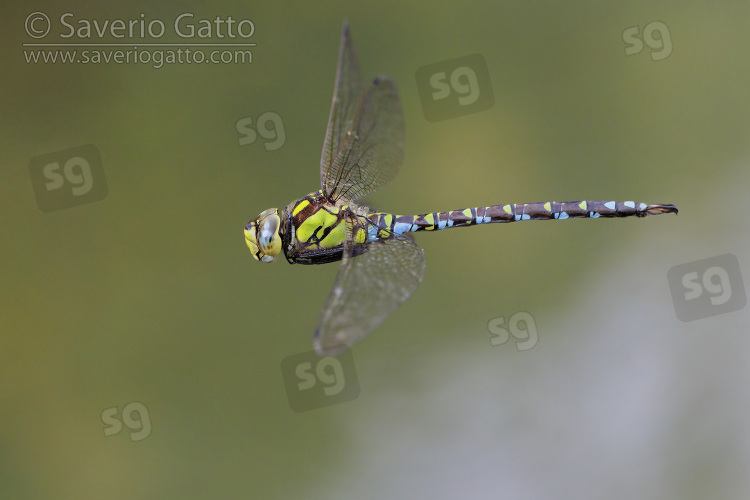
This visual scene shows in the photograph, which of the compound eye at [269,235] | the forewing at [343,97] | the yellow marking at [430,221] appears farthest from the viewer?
the yellow marking at [430,221]

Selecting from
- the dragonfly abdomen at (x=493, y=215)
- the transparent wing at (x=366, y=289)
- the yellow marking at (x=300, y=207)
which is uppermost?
the yellow marking at (x=300, y=207)

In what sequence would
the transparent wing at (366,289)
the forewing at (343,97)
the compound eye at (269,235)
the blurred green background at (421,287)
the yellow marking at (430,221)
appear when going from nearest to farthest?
1. the transparent wing at (366,289)
2. the forewing at (343,97)
3. the compound eye at (269,235)
4. the yellow marking at (430,221)
5. the blurred green background at (421,287)

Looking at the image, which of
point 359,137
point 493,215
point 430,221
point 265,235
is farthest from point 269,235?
point 493,215

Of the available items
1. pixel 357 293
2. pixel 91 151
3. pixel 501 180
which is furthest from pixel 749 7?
pixel 91 151

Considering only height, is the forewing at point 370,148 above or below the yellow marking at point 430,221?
above

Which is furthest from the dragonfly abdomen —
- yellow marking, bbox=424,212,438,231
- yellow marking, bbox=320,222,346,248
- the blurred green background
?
the blurred green background

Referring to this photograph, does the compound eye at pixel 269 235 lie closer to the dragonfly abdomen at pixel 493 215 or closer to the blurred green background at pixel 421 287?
the dragonfly abdomen at pixel 493 215

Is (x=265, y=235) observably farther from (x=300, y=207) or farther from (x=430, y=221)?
(x=430, y=221)

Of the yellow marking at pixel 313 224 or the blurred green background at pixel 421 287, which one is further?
the blurred green background at pixel 421 287

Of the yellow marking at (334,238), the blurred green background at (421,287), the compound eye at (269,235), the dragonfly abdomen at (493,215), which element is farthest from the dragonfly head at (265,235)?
the blurred green background at (421,287)
